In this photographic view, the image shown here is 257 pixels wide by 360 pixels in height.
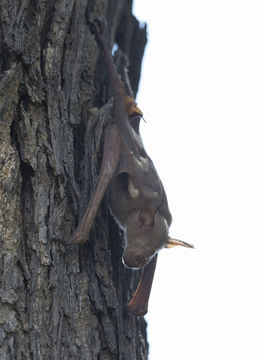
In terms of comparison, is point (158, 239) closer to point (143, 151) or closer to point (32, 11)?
point (143, 151)

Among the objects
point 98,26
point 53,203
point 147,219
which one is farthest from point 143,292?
point 98,26

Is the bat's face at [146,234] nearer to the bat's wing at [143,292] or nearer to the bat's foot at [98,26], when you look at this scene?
the bat's wing at [143,292]

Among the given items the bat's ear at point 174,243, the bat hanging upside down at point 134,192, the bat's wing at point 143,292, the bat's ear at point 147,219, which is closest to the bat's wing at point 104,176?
the bat hanging upside down at point 134,192

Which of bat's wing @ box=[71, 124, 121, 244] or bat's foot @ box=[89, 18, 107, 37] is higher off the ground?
bat's foot @ box=[89, 18, 107, 37]

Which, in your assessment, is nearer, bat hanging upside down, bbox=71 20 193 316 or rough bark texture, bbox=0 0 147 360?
rough bark texture, bbox=0 0 147 360

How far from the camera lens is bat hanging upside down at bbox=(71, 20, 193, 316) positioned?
4.39 metres

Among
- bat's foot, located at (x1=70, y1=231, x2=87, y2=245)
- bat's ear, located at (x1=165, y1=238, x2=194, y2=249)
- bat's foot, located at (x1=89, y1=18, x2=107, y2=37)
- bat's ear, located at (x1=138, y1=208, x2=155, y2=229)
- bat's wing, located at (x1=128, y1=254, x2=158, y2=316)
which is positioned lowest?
bat's wing, located at (x1=128, y1=254, x2=158, y2=316)

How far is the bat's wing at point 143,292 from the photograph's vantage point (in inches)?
161

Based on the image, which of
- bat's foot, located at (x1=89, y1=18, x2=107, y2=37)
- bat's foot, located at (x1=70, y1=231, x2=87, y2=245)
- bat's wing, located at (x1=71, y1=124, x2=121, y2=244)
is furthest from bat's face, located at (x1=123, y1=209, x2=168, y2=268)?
bat's foot, located at (x1=89, y1=18, x2=107, y2=37)

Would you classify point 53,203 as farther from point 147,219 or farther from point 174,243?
point 174,243

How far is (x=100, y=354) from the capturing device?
3484 mm

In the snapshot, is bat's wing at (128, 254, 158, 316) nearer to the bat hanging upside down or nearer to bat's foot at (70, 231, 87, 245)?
the bat hanging upside down

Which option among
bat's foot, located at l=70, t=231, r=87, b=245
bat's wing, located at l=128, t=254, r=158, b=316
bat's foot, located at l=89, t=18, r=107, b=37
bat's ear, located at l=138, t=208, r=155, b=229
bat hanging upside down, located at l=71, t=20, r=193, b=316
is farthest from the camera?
bat's foot, located at l=89, t=18, r=107, b=37

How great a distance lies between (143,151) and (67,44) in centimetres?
101
